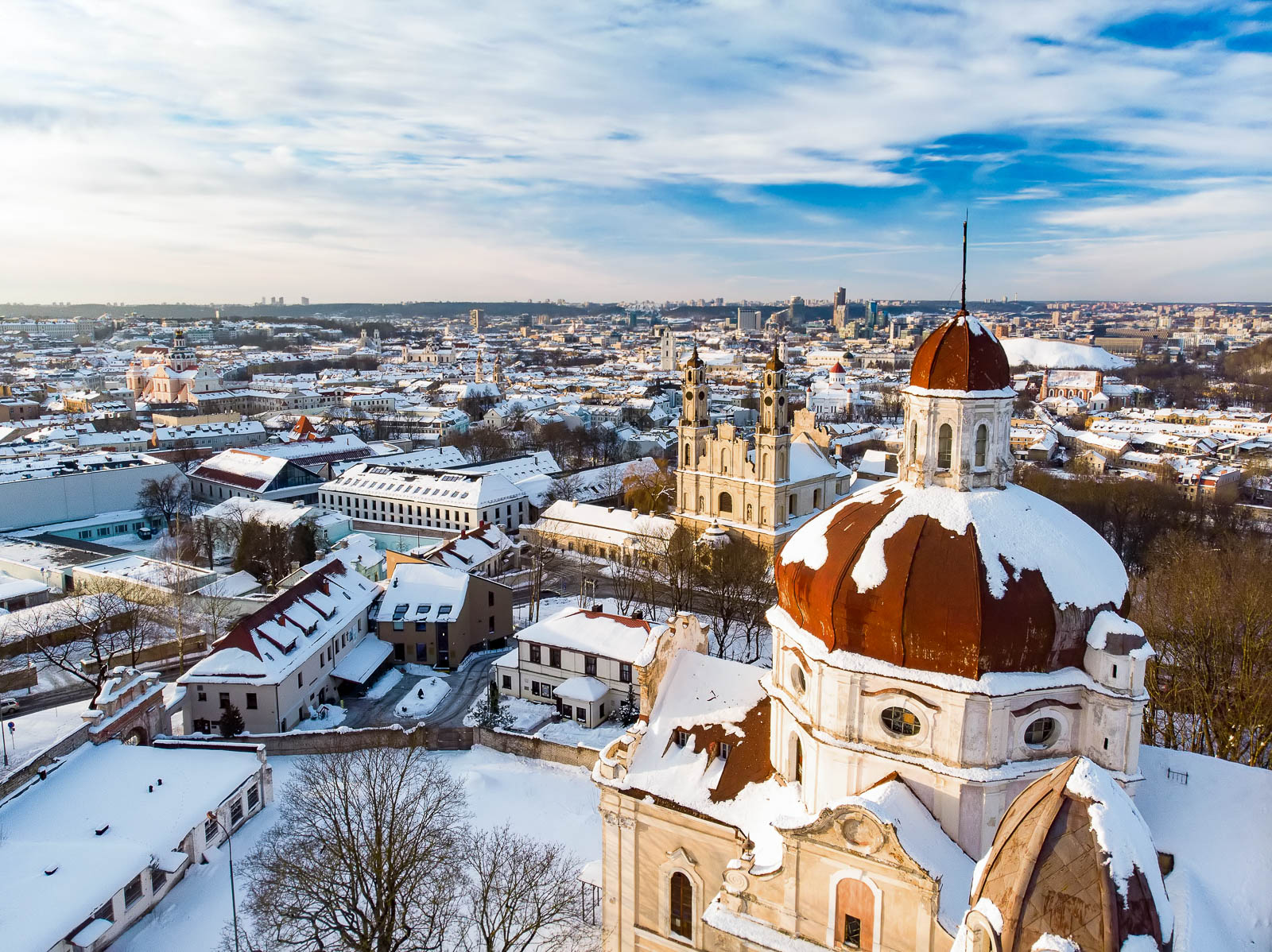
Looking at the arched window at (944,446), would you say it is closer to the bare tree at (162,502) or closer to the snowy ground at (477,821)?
the snowy ground at (477,821)

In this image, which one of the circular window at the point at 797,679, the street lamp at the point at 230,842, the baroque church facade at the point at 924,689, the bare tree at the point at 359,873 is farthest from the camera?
the street lamp at the point at 230,842

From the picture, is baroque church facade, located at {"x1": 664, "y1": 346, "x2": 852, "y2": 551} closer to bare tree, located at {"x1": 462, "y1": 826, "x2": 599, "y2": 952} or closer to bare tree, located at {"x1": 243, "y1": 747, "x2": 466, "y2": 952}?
bare tree, located at {"x1": 462, "y1": 826, "x2": 599, "y2": 952}

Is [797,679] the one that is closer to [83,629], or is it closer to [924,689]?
[924,689]

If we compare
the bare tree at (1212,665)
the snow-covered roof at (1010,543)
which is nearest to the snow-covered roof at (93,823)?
the snow-covered roof at (1010,543)

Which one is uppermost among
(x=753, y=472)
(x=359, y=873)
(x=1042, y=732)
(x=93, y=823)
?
(x=1042, y=732)

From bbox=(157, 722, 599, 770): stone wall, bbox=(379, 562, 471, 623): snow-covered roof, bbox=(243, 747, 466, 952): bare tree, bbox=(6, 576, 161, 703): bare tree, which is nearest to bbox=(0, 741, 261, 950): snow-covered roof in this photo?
bbox=(243, 747, 466, 952): bare tree

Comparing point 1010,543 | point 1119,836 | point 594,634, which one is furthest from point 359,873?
point 594,634
